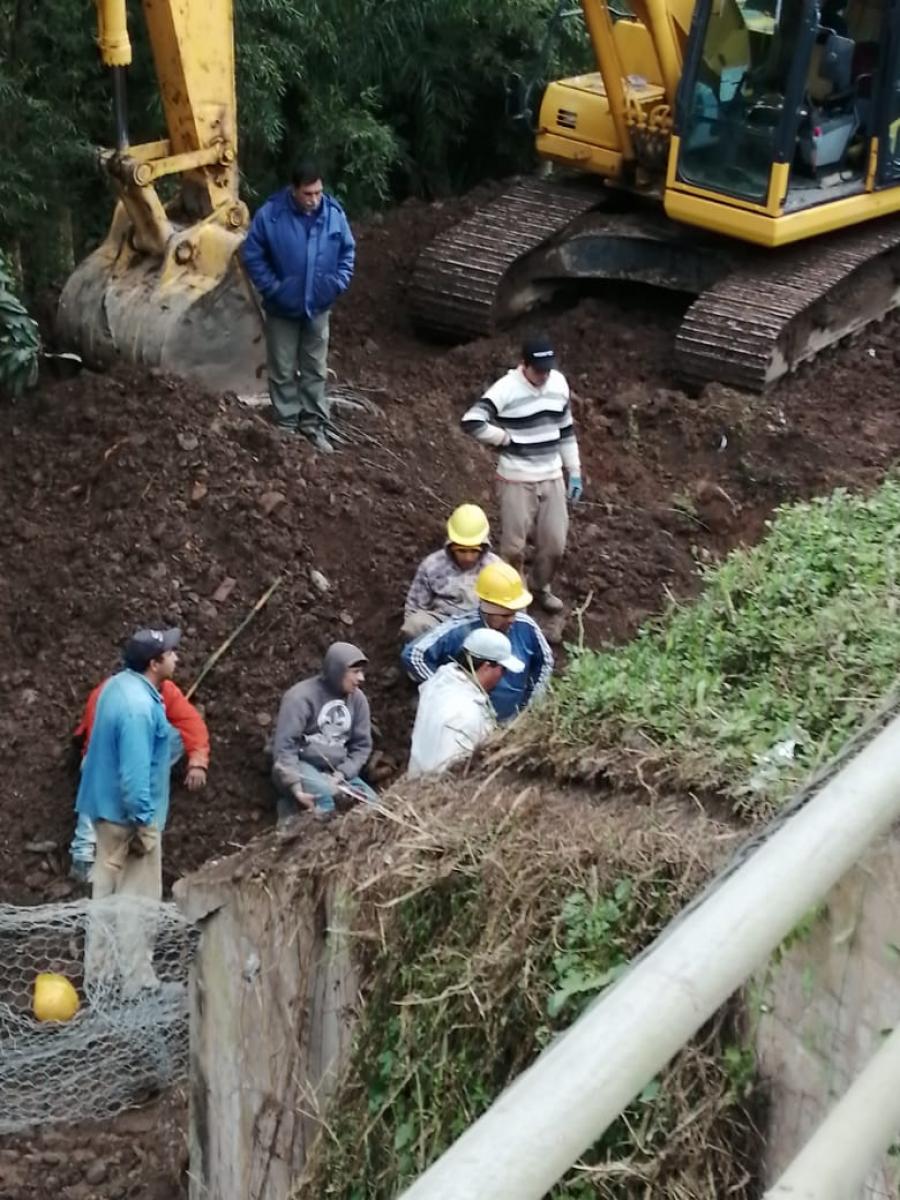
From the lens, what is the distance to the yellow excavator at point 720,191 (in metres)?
11.5

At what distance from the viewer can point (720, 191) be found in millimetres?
11781

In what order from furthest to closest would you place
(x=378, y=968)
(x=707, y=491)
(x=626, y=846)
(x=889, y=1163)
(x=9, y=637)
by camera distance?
(x=707, y=491), (x=9, y=637), (x=378, y=968), (x=626, y=846), (x=889, y=1163)

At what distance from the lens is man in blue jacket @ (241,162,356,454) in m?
9.66

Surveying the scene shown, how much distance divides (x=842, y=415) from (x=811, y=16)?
2.49 metres

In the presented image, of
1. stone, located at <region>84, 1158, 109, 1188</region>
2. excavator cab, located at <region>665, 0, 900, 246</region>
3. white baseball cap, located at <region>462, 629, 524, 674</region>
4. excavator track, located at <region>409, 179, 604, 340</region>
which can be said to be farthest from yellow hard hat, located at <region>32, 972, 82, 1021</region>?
excavator cab, located at <region>665, 0, 900, 246</region>

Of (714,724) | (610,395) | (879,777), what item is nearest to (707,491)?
A: (610,395)

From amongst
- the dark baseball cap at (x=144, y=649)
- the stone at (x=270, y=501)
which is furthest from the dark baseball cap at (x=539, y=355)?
the dark baseball cap at (x=144, y=649)

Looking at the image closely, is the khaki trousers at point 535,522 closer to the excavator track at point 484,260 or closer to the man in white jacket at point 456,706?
the man in white jacket at point 456,706

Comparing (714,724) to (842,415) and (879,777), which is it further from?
(842,415)

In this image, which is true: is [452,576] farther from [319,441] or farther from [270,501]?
[319,441]

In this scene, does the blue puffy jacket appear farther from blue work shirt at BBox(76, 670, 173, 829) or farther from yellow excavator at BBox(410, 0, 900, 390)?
blue work shirt at BBox(76, 670, 173, 829)

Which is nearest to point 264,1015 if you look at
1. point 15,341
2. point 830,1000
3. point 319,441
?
point 830,1000

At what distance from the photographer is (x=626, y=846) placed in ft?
11.2

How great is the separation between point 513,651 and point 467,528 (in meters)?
1.17
